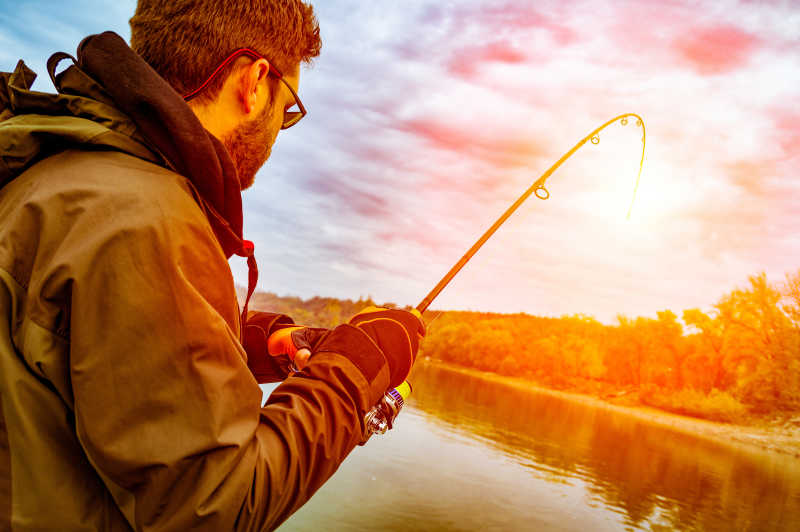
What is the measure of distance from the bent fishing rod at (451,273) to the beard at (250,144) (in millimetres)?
878

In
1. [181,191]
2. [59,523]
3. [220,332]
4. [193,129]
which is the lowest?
[59,523]

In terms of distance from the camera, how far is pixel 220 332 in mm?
1139

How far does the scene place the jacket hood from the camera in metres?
1.19

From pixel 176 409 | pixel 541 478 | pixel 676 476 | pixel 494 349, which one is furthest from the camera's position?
pixel 494 349

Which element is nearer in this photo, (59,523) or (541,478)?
(59,523)

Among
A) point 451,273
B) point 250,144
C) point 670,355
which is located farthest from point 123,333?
point 670,355

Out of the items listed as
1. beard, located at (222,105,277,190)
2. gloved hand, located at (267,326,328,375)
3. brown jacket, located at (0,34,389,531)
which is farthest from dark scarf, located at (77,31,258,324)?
gloved hand, located at (267,326,328,375)

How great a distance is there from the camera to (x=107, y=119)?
48.8 inches

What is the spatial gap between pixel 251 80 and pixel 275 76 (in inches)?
5.0

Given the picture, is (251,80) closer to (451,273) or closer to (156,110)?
(156,110)

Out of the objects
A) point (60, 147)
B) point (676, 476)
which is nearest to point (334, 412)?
point (60, 147)

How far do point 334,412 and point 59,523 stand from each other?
63cm

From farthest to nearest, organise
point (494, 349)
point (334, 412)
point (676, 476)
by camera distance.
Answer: point (494, 349) → point (676, 476) → point (334, 412)

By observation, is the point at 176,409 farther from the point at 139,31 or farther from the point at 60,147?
the point at 139,31
